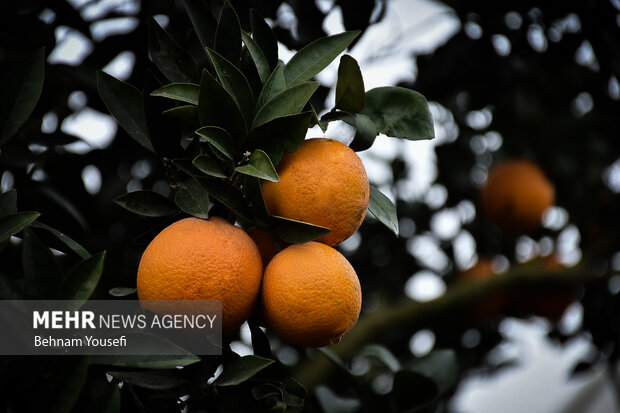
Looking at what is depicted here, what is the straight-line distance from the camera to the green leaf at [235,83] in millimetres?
848

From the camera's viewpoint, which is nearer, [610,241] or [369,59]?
[369,59]

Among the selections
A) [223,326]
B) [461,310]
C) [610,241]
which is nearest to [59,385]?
[223,326]

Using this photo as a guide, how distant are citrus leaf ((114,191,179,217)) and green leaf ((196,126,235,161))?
0.14m

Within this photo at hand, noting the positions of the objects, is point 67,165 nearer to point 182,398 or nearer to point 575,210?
point 182,398

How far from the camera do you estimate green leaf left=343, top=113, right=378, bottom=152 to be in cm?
92

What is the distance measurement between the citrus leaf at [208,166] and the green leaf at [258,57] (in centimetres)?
16

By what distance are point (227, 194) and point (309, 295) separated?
0.61 ft

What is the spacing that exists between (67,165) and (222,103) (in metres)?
0.85

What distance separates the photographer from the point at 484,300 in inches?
89.9

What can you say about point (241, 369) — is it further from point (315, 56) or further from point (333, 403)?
point (333, 403)

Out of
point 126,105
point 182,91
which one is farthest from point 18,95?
point 182,91

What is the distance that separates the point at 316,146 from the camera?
34.6 inches

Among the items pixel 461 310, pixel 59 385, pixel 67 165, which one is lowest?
pixel 461 310

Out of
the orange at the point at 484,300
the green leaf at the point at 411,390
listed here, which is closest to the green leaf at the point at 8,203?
the green leaf at the point at 411,390
